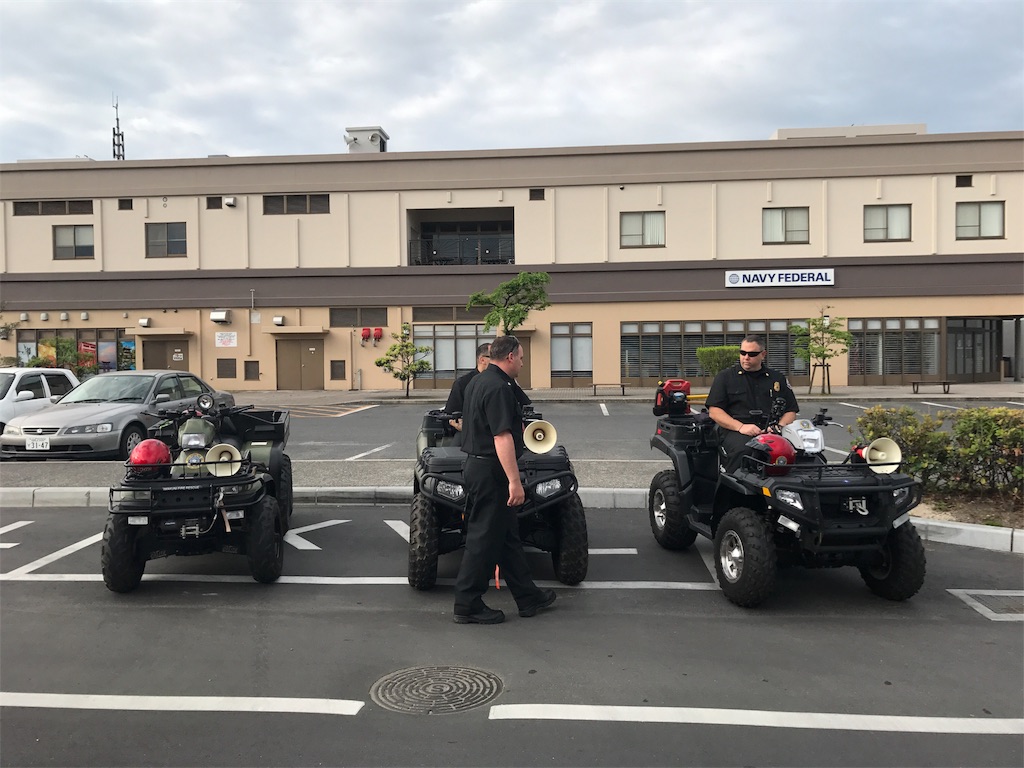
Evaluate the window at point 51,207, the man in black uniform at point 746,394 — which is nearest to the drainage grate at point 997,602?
the man in black uniform at point 746,394

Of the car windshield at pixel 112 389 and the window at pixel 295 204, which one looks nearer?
the car windshield at pixel 112 389

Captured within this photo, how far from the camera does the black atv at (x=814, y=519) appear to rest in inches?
191

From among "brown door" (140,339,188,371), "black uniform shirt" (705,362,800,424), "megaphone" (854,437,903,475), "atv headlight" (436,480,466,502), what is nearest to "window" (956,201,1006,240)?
"black uniform shirt" (705,362,800,424)

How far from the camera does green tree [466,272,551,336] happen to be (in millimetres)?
25359

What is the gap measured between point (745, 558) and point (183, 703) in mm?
3479

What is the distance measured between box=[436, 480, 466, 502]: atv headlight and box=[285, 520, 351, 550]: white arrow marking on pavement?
2.03m

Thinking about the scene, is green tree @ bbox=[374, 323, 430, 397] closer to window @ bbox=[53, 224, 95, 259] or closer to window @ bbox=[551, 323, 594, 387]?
window @ bbox=[551, 323, 594, 387]

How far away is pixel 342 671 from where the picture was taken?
13.6 feet

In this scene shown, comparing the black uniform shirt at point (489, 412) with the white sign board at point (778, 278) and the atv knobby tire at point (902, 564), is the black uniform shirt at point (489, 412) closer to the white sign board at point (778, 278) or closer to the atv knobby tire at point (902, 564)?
the atv knobby tire at point (902, 564)

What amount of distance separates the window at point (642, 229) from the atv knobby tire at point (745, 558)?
83.3 ft

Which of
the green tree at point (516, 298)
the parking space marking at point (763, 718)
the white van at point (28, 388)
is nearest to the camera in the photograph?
the parking space marking at point (763, 718)

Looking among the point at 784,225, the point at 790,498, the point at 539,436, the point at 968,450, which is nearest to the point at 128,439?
the point at 539,436

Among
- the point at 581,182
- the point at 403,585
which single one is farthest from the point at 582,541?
the point at 581,182

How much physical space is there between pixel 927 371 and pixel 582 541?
2846cm
